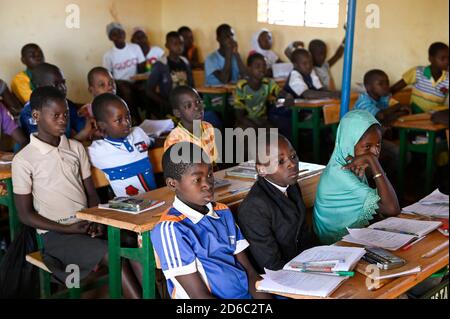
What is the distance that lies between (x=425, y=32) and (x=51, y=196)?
4429 mm

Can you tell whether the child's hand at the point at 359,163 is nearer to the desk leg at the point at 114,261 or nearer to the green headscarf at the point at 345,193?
the green headscarf at the point at 345,193

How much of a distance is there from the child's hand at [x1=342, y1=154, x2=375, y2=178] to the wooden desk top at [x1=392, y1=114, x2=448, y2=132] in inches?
78.3

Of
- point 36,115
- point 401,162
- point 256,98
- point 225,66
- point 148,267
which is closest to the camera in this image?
point 148,267

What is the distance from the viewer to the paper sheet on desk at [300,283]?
165cm

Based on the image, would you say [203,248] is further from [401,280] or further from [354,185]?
[354,185]

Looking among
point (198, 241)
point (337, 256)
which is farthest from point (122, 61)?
point (337, 256)

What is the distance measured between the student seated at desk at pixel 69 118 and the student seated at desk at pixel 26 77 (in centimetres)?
105

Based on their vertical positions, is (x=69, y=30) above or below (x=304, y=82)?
above

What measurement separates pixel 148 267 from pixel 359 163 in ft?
3.06

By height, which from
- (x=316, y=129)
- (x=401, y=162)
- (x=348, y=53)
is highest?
(x=348, y=53)

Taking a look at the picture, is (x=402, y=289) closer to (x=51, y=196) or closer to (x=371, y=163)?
(x=371, y=163)

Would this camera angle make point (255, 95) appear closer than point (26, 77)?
No

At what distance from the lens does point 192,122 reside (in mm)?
3496

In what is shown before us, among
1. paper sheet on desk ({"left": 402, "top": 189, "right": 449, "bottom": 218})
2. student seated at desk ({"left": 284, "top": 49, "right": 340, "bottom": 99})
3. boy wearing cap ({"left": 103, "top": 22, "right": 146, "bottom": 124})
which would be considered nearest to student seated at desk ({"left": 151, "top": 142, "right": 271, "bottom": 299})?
paper sheet on desk ({"left": 402, "top": 189, "right": 449, "bottom": 218})
